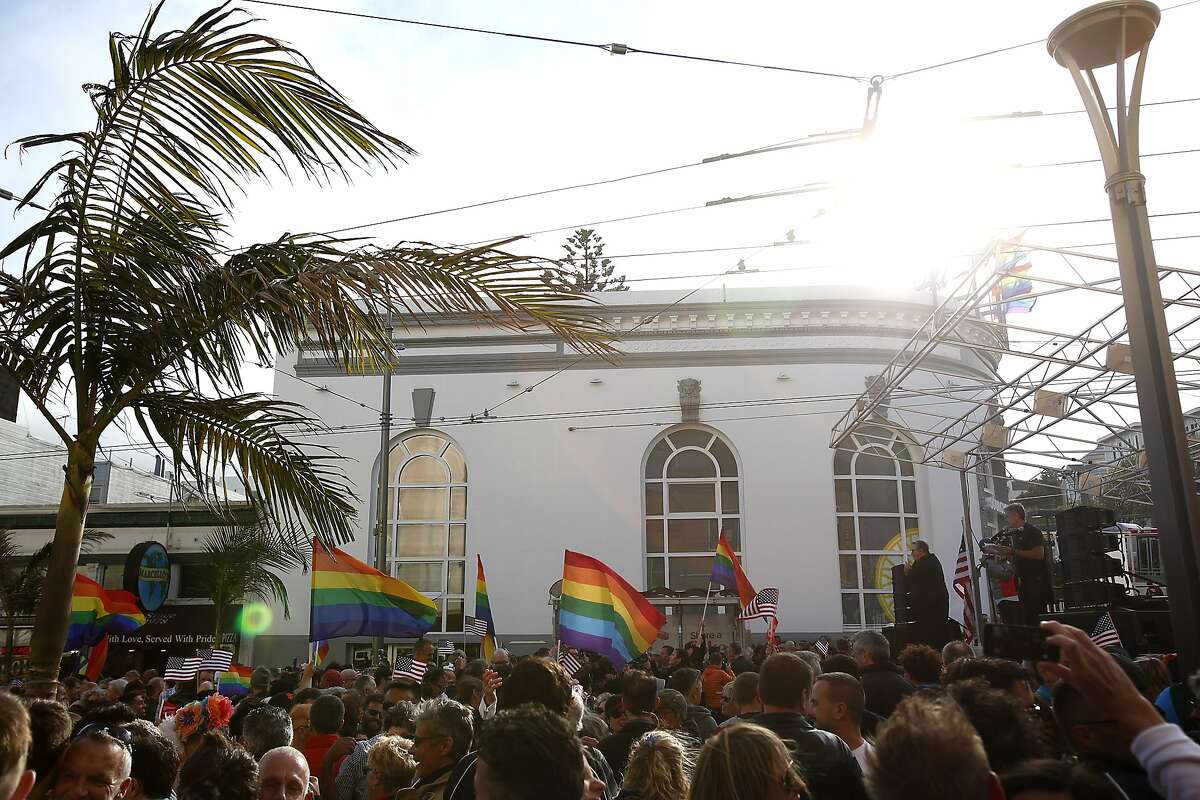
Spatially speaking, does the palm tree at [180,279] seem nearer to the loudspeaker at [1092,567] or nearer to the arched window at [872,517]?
the loudspeaker at [1092,567]

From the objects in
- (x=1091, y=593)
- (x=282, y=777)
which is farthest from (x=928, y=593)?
(x=282, y=777)

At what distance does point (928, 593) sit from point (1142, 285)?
22.2ft

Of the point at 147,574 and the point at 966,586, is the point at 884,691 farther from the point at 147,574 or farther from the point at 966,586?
the point at 147,574

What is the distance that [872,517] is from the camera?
80.8ft

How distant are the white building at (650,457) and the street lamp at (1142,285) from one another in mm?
18466

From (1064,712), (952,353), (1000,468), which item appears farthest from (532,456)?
(1064,712)

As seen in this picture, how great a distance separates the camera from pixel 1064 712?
3109 millimetres

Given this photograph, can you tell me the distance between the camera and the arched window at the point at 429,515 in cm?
2520

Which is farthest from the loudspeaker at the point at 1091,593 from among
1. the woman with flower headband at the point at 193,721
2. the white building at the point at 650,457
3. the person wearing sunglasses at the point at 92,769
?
the white building at the point at 650,457

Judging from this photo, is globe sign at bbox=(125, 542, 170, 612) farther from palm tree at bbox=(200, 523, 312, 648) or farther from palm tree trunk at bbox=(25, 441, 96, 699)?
palm tree trunk at bbox=(25, 441, 96, 699)

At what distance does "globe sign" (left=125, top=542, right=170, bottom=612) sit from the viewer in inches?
585

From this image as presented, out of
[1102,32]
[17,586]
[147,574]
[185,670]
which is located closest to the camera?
[1102,32]

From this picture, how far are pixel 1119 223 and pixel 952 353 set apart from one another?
21.3 m

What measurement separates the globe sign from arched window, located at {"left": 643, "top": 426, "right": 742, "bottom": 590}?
12.0 metres
